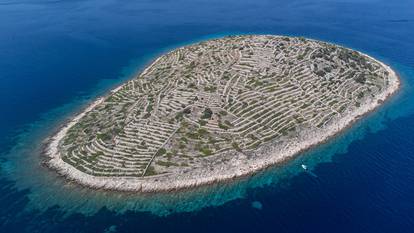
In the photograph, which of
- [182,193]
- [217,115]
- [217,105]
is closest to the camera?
[182,193]

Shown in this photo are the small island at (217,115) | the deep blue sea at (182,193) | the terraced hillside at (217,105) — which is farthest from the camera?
the terraced hillside at (217,105)

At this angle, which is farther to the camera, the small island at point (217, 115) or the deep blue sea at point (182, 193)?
the small island at point (217, 115)

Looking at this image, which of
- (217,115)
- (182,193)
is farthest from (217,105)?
(182,193)

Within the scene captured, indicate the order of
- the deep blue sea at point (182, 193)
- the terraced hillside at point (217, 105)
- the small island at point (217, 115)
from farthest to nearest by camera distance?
the terraced hillside at point (217, 105)
the small island at point (217, 115)
the deep blue sea at point (182, 193)

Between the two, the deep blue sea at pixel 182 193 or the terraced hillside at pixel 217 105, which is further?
the terraced hillside at pixel 217 105

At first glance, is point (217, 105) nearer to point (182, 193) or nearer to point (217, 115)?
point (217, 115)

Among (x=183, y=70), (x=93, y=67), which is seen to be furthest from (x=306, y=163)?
(x=93, y=67)
